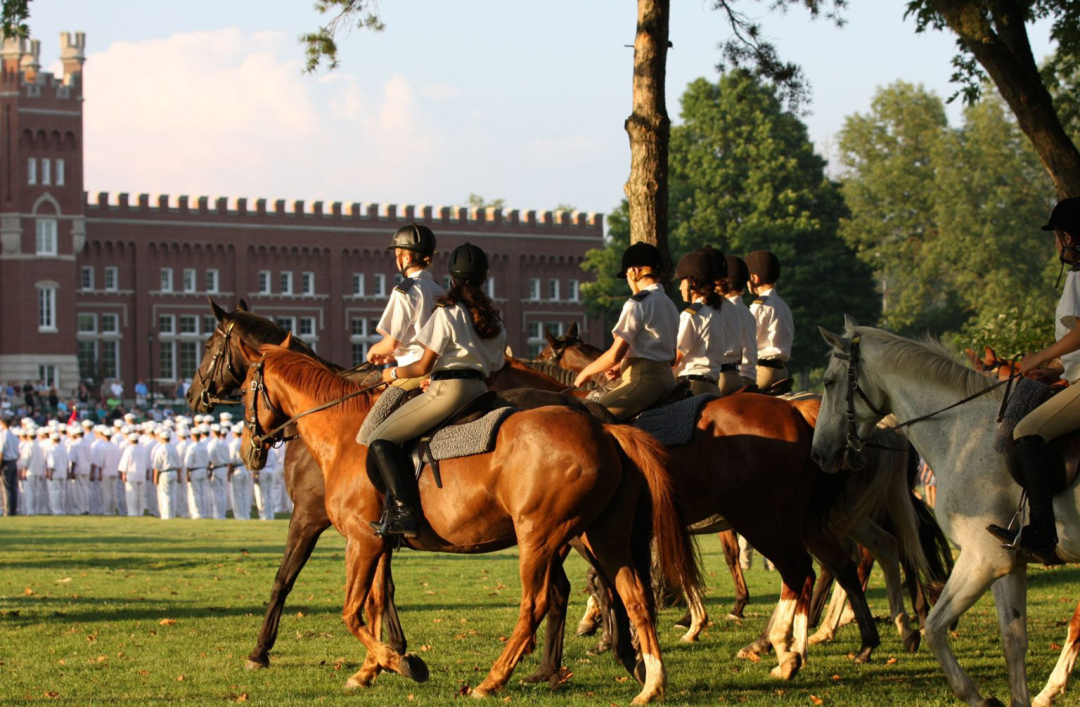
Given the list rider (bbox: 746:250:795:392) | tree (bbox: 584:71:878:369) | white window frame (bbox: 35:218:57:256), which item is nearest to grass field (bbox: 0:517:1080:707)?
rider (bbox: 746:250:795:392)

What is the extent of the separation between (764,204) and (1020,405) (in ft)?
169

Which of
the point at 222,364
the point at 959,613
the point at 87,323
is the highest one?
the point at 87,323

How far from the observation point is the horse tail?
8086 mm

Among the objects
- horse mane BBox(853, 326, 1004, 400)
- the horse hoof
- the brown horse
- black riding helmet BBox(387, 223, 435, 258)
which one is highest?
black riding helmet BBox(387, 223, 435, 258)

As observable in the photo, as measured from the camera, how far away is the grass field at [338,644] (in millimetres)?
8531

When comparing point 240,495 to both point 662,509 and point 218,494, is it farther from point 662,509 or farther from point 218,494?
point 662,509

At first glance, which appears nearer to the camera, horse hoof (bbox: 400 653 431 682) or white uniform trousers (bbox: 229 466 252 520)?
horse hoof (bbox: 400 653 431 682)

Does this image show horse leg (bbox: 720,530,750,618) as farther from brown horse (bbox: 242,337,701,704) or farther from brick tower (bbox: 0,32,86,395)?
brick tower (bbox: 0,32,86,395)

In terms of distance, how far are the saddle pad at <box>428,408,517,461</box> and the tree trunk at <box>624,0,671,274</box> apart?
6.68m

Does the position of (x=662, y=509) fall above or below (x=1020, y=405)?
below

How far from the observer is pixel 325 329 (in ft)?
287

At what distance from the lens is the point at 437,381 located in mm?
8578

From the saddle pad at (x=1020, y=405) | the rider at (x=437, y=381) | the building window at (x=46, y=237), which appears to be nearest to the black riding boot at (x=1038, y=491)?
the saddle pad at (x=1020, y=405)

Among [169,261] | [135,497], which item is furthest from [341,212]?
[135,497]
